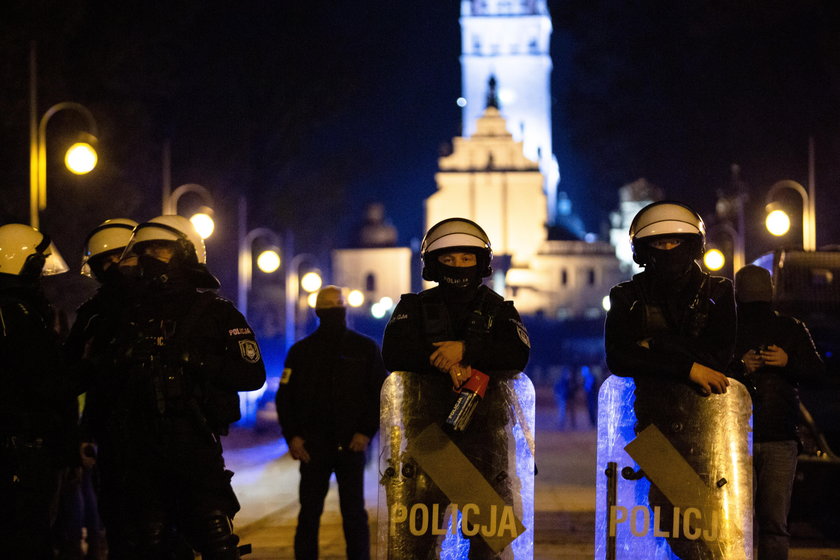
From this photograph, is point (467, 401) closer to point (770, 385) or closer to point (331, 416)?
point (770, 385)

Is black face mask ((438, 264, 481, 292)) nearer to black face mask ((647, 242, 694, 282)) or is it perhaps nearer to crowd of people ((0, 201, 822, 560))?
crowd of people ((0, 201, 822, 560))

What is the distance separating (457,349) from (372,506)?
7.10m

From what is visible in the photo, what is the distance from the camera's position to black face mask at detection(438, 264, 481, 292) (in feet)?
16.9

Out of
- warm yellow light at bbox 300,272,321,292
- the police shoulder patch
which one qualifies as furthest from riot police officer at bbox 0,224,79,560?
warm yellow light at bbox 300,272,321,292

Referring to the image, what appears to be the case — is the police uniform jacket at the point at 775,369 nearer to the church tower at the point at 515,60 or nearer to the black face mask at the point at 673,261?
the black face mask at the point at 673,261

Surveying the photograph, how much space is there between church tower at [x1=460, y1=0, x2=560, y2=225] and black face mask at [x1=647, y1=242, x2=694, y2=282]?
298ft

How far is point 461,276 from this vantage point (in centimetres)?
516

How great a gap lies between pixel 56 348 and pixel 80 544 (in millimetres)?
3554

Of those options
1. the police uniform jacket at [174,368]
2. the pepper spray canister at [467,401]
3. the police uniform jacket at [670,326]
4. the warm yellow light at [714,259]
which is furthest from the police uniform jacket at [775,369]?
the warm yellow light at [714,259]

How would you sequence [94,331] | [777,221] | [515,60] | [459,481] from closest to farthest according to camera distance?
[459,481], [94,331], [777,221], [515,60]

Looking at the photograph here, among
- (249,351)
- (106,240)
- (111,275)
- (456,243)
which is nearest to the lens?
(249,351)

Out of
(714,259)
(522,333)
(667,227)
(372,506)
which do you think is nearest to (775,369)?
(667,227)

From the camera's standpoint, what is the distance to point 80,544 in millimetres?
8055

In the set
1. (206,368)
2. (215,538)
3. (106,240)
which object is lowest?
(215,538)
